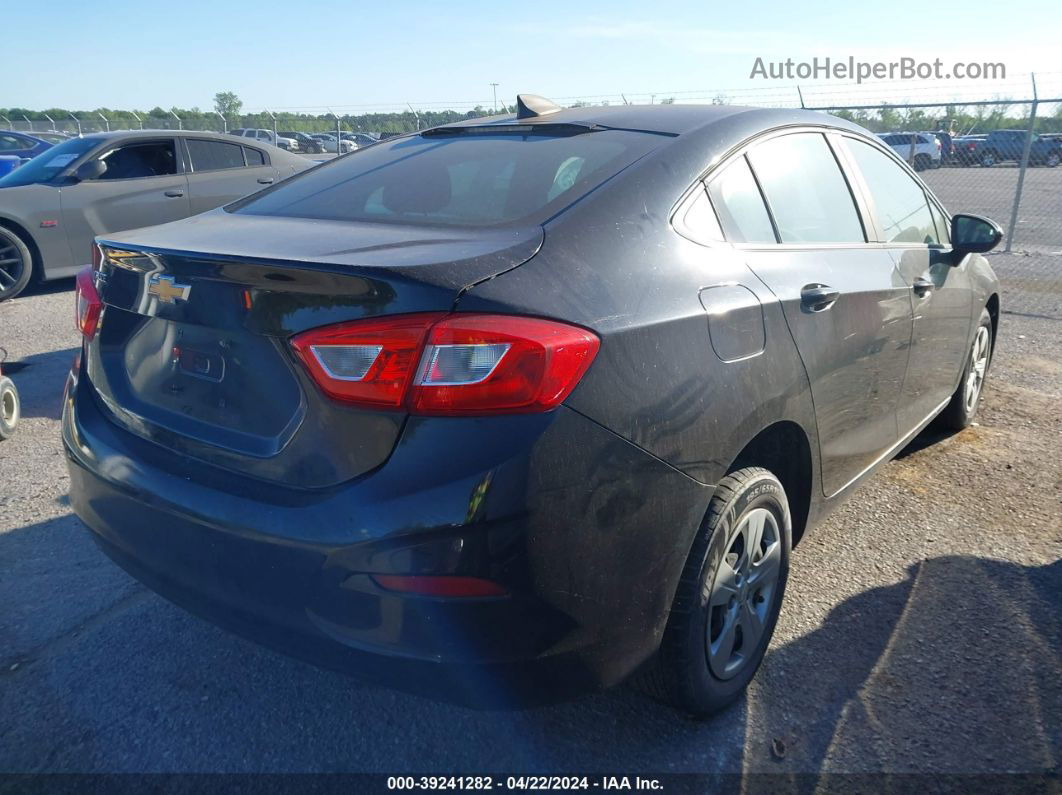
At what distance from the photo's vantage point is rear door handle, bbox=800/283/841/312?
8.66ft

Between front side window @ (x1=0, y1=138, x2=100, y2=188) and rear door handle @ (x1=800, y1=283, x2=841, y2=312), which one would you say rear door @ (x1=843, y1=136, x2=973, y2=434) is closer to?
rear door handle @ (x1=800, y1=283, x2=841, y2=312)

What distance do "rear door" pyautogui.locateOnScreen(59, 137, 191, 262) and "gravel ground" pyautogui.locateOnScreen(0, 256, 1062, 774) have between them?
5774mm

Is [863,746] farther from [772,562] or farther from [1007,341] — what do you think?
[1007,341]

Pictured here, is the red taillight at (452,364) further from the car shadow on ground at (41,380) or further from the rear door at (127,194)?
the rear door at (127,194)

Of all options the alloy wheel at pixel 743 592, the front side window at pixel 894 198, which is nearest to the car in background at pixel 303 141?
the front side window at pixel 894 198

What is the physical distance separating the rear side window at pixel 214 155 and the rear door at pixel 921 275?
7793mm

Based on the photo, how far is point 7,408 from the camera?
186 inches

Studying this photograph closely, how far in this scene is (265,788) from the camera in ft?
7.34

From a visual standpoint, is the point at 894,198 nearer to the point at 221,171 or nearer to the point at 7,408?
the point at 7,408

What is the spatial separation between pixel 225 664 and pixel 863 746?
1.90 meters

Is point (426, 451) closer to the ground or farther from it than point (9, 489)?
farther from it

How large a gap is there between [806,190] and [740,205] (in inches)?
21.6

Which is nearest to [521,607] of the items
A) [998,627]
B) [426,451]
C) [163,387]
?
[426,451]

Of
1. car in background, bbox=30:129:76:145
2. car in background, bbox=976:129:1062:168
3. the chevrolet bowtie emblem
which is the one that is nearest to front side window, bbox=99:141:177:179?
the chevrolet bowtie emblem
